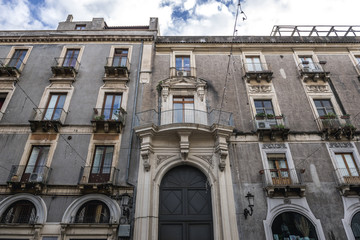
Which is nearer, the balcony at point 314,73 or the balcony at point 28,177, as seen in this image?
the balcony at point 28,177

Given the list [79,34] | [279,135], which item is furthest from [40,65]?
[279,135]

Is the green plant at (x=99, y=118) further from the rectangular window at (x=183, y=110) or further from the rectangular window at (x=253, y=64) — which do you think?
the rectangular window at (x=253, y=64)

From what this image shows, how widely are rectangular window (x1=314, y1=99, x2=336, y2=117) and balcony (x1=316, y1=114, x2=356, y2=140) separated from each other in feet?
2.22

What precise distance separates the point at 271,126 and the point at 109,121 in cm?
981

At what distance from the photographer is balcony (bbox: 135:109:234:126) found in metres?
13.6

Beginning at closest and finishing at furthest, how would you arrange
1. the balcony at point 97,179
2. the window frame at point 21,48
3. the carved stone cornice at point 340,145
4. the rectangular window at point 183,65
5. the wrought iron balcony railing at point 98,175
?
the balcony at point 97,179 < the wrought iron balcony railing at point 98,175 < the carved stone cornice at point 340,145 < the rectangular window at point 183,65 < the window frame at point 21,48

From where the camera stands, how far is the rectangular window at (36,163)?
1182cm

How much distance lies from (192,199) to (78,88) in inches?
416

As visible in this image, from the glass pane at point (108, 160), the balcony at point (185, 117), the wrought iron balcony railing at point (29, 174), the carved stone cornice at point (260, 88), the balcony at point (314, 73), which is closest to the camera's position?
the wrought iron balcony railing at point (29, 174)

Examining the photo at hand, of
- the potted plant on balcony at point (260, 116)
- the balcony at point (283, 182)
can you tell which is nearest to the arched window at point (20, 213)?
the balcony at point (283, 182)

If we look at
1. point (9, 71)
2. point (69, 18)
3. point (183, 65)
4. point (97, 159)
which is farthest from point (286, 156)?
point (69, 18)

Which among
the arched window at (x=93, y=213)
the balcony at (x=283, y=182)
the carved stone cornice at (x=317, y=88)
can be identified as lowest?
the arched window at (x=93, y=213)

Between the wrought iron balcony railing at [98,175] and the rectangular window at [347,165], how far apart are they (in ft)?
41.1

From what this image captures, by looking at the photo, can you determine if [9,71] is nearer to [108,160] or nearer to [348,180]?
[108,160]
